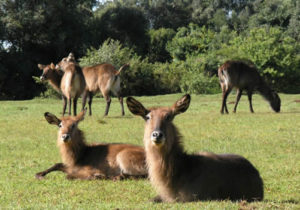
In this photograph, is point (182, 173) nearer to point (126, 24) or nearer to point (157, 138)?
point (157, 138)

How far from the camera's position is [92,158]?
676cm

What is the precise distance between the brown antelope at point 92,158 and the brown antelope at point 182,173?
180 cm

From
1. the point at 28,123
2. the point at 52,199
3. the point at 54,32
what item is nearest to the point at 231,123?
the point at 28,123

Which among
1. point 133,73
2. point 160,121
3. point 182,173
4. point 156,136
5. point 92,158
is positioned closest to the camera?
point 156,136

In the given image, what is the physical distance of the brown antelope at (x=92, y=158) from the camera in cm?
639

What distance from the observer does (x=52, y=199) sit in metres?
5.34

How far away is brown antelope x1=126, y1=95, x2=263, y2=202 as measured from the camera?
4.46 meters

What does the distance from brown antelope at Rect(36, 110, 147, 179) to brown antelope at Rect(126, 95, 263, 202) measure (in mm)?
1800

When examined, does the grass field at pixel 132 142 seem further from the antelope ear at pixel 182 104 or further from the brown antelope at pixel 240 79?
the brown antelope at pixel 240 79

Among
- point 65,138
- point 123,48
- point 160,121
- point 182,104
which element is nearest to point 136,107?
point 160,121

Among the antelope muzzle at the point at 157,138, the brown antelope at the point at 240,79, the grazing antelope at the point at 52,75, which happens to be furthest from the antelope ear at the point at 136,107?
the brown antelope at the point at 240,79

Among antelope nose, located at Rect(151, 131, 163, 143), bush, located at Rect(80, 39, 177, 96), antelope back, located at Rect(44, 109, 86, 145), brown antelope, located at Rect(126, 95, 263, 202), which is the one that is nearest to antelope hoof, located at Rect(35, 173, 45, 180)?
antelope back, located at Rect(44, 109, 86, 145)

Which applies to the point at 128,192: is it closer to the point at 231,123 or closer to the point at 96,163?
the point at 96,163

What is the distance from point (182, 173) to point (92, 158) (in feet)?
8.27
